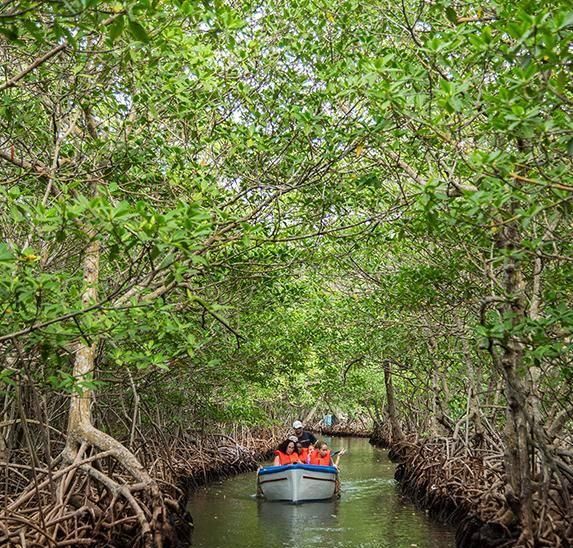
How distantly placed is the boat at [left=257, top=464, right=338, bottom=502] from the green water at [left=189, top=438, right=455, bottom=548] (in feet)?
0.53

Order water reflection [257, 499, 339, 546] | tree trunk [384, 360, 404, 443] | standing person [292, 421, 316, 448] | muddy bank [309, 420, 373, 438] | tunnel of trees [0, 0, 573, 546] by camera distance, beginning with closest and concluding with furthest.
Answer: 1. tunnel of trees [0, 0, 573, 546]
2. water reflection [257, 499, 339, 546]
3. standing person [292, 421, 316, 448]
4. tree trunk [384, 360, 404, 443]
5. muddy bank [309, 420, 373, 438]

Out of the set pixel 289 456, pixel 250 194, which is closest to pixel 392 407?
pixel 289 456

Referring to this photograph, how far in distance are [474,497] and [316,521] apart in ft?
9.80

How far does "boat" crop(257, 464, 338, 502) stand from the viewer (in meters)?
12.9

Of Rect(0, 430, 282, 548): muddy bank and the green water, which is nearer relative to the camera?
Rect(0, 430, 282, 548): muddy bank

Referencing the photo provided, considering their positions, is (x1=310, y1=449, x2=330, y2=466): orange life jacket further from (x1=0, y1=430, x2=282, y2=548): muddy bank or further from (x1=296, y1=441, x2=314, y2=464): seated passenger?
(x1=0, y1=430, x2=282, y2=548): muddy bank

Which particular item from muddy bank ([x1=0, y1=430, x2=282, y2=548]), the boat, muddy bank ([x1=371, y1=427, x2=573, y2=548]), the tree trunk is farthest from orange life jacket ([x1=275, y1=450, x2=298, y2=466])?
the tree trunk

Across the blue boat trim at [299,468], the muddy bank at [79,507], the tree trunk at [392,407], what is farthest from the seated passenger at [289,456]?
the tree trunk at [392,407]

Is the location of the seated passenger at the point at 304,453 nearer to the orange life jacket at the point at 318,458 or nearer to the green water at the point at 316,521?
the orange life jacket at the point at 318,458

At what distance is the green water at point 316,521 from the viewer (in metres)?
9.81

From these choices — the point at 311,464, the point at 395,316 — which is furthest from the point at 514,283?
the point at 311,464

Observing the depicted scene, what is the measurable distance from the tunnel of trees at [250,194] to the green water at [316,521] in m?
1.40

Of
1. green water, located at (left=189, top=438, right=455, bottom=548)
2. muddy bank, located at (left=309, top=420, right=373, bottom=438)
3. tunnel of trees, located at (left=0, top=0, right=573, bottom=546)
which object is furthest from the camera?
muddy bank, located at (left=309, top=420, right=373, bottom=438)

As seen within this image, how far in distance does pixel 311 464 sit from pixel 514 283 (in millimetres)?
7733
